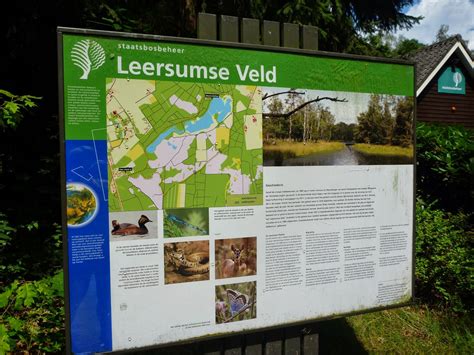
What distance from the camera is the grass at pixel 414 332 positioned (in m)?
3.97

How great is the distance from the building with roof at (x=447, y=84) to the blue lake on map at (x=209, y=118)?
1597cm

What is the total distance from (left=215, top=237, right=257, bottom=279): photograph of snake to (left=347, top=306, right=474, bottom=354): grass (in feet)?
6.88

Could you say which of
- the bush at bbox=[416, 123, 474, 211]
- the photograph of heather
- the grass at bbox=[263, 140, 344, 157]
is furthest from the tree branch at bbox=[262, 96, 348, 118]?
the bush at bbox=[416, 123, 474, 211]

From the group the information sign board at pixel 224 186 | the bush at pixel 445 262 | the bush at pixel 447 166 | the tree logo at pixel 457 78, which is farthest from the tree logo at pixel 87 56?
the tree logo at pixel 457 78

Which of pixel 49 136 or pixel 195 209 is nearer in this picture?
pixel 195 209

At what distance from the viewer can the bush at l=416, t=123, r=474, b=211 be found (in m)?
5.60

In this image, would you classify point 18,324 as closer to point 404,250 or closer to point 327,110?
point 327,110

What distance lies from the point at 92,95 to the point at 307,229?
149 centimetres

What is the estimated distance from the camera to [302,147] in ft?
8.68

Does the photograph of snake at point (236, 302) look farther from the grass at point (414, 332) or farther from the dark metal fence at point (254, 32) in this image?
the grass at point (414, 332)

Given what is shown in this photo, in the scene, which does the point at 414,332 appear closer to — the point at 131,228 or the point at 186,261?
the point at 186,261

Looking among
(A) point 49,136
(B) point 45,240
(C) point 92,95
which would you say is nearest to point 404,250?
(C) point 92,95

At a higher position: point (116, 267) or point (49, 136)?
point (49, 136)

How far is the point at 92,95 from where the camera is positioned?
7.14 feet
